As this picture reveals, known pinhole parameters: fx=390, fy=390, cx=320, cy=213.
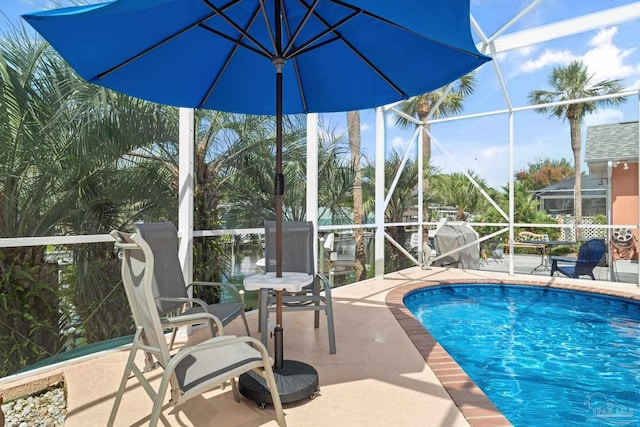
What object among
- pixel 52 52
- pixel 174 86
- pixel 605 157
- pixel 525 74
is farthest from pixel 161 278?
pixel 525 74

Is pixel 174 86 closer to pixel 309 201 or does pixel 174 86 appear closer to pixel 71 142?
pixel 71 142

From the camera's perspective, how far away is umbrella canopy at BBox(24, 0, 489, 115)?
6.79 ft

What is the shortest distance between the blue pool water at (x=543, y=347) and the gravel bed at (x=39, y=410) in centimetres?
332

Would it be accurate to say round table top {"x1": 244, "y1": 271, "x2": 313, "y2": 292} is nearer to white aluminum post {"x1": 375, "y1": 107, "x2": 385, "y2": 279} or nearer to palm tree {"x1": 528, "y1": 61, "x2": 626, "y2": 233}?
white aluminum post {"x1": 375, "y1": 107, "x2": 385, "y2": 279}

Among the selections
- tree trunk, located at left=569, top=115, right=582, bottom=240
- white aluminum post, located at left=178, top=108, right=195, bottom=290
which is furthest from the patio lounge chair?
tree trunk, located at left=569, top=115, right=582, bottom=240

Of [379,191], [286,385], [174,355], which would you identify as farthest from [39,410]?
[379,191]

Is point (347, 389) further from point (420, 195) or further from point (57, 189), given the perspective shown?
point (420, 195)

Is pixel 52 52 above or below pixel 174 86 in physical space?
above

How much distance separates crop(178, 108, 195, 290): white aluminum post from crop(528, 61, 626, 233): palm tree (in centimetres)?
1725

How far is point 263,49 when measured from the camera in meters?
2.61

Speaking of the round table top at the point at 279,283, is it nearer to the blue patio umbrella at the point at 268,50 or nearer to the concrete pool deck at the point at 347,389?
the blue patio umbrella at the point at 268,50

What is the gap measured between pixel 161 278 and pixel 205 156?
1.69m

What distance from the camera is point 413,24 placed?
1.85m

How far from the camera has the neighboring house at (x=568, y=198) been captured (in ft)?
50.1
